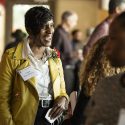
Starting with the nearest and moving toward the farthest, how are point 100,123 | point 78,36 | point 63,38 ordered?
1. point 100,123
2. point 63,38
3. point 78,36

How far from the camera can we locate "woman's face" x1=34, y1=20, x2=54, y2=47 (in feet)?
14.7

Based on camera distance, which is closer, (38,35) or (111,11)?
(38,35)

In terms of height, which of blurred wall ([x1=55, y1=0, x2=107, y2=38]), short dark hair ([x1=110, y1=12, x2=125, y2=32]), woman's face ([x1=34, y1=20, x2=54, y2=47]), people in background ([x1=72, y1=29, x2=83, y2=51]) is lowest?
people in background ([x1=72, y1=29, x2=83, y2=51])

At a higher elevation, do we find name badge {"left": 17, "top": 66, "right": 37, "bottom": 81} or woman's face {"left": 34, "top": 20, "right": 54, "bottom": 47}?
woman's face {"left": 34, "top": 20, "right": 54, "bottom": 47}

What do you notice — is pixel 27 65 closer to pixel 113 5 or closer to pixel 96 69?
pixel 96 69

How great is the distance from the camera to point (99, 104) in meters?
2.90

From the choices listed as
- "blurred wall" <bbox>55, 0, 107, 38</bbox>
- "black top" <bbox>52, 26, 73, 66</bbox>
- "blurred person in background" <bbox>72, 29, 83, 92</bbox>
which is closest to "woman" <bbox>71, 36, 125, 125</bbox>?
"black top" <bbox>52, 26, 73, 66</bbox>

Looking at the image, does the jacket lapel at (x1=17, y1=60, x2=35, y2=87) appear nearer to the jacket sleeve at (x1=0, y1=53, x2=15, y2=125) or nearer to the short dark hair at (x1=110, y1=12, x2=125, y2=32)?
the jacket sleeve at (x1=0, y1=53, x2=15, y2=125)

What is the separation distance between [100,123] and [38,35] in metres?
1.73

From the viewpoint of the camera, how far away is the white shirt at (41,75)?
4418 millimetres

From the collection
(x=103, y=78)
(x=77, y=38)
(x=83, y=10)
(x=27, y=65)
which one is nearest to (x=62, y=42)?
(x=77, y=38)

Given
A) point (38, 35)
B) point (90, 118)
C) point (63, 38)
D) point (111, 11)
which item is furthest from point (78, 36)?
point (90, 118)

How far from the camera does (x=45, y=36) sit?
14.7 ft

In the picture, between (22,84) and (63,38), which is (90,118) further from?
(63,38)
